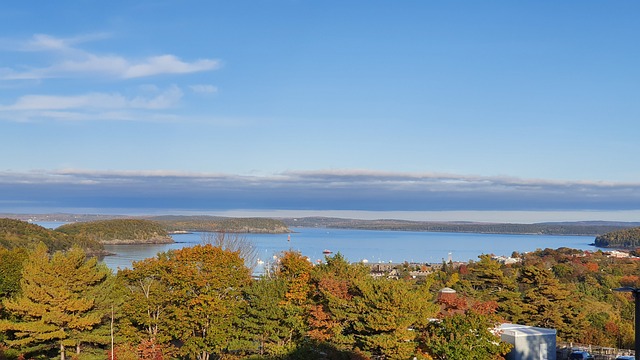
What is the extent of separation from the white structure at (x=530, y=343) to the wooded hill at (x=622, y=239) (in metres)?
110

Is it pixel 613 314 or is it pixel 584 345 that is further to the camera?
pixel 613 314

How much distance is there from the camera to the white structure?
19.9m

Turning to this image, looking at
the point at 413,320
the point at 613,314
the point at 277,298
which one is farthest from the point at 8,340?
the point at 613,314

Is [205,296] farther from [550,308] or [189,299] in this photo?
[550,308]

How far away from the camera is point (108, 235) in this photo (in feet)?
397

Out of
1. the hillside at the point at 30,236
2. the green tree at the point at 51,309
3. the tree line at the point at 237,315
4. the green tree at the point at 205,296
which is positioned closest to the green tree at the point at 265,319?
the tree line at the point at 237,315

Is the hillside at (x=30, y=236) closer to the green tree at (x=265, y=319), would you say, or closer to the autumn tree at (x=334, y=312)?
the green tree at (x=265, y=319)

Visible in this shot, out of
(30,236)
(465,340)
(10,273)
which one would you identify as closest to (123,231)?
(30,236)

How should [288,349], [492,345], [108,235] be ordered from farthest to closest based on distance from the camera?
[108,235], [288,349], [492,345]

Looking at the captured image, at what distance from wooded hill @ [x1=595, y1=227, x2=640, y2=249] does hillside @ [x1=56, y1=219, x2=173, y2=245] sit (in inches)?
3521

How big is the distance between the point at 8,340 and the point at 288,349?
341 inches

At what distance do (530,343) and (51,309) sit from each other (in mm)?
14960

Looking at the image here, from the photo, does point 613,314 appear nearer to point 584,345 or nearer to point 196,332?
point 584,345

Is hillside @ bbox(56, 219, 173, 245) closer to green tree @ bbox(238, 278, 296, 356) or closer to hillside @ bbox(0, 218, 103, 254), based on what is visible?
hillside @ bbox(0, 218, 103, 254)
